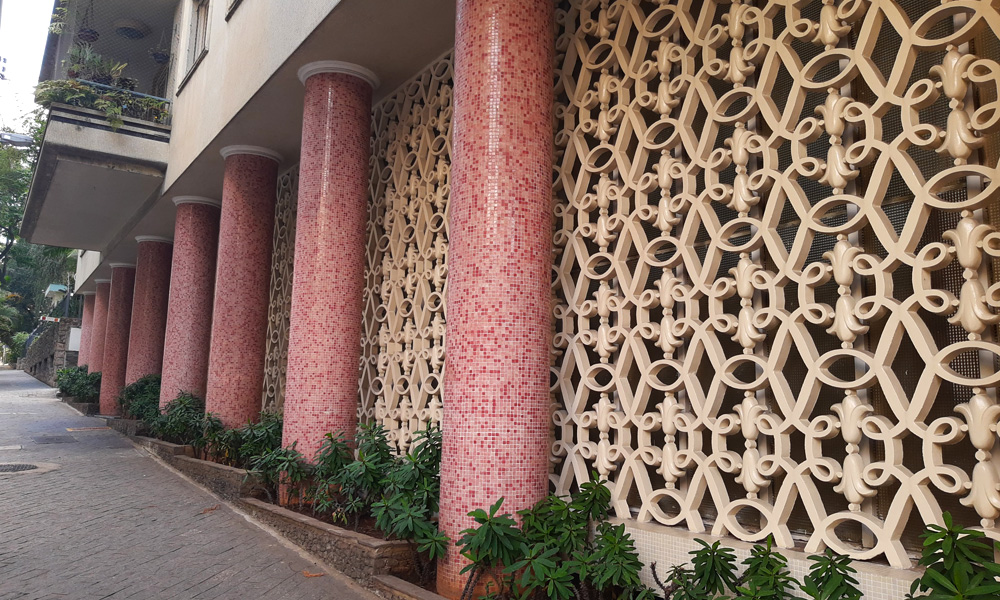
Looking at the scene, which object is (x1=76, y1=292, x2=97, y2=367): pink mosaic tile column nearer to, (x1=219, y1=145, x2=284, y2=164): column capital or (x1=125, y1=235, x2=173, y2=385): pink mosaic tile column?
(x1=125, y1=235, x2=173, y2=385): pink mosaic tile column

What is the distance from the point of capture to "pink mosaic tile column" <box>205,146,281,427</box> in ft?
31.0

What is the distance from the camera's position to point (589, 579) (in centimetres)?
400

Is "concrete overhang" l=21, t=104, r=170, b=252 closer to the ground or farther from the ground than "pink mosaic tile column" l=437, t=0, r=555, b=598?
farther from the ground

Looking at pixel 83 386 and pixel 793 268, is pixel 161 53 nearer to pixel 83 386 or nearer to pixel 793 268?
pixel 83 386

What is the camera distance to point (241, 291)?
31.6 feet

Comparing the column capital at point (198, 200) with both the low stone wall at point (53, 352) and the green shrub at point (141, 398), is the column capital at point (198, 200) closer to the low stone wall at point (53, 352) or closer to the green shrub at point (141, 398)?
the green shrub at point (141, 398)

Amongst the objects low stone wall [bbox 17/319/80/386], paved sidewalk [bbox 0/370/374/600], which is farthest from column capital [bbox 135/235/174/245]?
low stone wall [bbox 17/319/80/386]

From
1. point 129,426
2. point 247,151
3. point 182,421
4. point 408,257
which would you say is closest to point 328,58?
point 408,257

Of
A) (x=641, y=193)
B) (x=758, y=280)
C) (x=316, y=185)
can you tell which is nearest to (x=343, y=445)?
(x=316, y=185)

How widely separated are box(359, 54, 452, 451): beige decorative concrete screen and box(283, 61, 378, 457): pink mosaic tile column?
38 centimetres

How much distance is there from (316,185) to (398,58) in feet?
5.20

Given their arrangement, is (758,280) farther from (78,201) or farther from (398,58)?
(78,201)

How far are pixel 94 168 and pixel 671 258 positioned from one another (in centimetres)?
1092

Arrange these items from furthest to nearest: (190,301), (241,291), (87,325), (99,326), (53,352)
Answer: (53,352), (87,325), (99,326), (190,301), (241,291)
